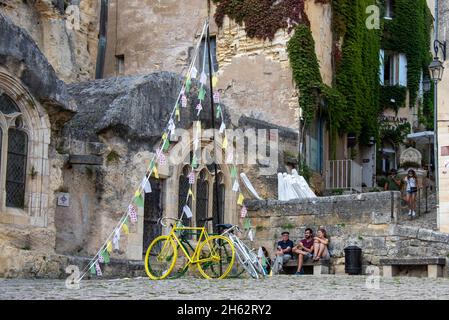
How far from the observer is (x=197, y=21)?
26781 mm

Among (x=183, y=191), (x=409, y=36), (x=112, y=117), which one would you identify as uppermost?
(x=409, y=36)

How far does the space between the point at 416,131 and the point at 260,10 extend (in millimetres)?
12300

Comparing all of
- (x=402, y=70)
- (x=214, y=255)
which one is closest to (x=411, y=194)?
(x=214, y=255)

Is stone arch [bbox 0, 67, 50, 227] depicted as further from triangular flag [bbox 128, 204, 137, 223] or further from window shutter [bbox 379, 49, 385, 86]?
window shutter [bbox 379, 49, 385, 86]

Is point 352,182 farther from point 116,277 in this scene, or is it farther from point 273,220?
point 116,277

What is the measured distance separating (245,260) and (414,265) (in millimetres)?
3525

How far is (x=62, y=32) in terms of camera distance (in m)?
24.6

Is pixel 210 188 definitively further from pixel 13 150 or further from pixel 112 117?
pixel 13 150

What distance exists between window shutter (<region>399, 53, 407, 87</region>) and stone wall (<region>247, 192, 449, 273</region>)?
1692 centimetres

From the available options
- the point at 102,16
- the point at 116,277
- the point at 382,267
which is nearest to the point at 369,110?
the point at 102,16

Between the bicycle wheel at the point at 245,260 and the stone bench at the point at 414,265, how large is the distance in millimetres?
3132

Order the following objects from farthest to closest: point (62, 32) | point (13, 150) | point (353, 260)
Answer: point (62, 32), point (353, 260), point (13, 150)

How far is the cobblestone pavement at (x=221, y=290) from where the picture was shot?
10453 millimetres

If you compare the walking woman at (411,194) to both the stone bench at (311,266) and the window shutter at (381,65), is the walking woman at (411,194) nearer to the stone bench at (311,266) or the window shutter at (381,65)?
the stone bench at (311,266)
